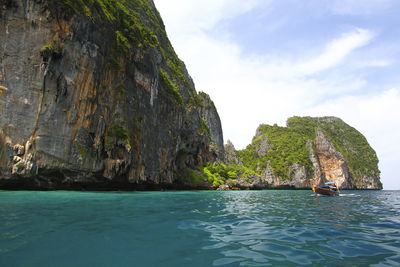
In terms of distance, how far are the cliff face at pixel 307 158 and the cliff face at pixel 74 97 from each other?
63.6 metres

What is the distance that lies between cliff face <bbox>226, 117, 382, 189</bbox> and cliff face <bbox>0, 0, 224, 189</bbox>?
63.6 metres

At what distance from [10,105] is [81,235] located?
23059 millimetres

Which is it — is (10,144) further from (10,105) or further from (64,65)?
(64,65)

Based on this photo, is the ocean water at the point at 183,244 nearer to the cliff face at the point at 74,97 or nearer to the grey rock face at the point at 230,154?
the cliff face at the point at 74,97

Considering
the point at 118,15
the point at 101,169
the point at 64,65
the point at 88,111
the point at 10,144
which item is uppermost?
the point at 118,15

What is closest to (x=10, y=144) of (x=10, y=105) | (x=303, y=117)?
(x=10, y=105)

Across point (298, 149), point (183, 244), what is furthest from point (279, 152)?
point (183, 244)

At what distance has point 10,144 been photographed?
2125 centimetres

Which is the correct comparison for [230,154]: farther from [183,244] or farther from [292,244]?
[183,244]

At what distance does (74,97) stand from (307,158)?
10427cm

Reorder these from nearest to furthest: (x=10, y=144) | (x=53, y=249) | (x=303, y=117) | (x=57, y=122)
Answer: (x=53, y=249), (x=10, y=144), (x=57, y=122), (x=303, y=117)

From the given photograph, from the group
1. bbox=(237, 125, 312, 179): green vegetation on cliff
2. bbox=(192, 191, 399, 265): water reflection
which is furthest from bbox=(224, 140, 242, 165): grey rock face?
bbox=(192, 191, 399, 265): water reflection

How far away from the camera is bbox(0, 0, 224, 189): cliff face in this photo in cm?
2195

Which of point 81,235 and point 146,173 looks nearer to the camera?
point 81,235
